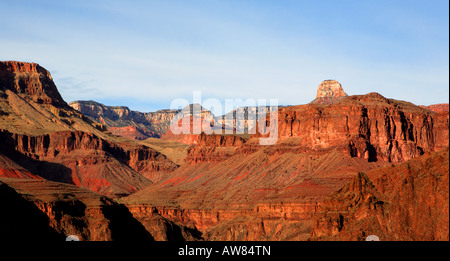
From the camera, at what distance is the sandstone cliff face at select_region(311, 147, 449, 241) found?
124750mm

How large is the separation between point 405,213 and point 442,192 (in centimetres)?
1164

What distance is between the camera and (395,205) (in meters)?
139

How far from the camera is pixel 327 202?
562 feet

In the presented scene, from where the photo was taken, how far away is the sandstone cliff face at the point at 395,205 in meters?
125
